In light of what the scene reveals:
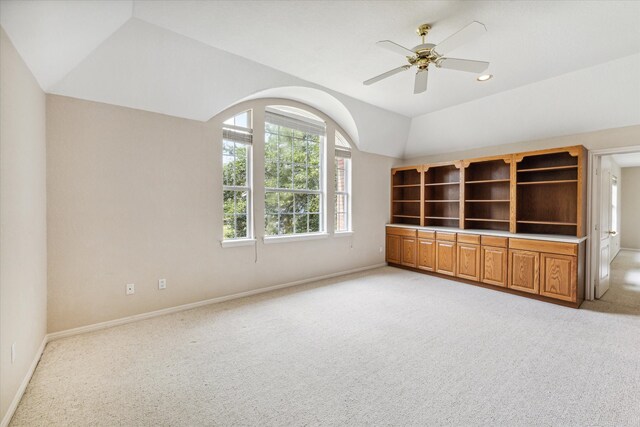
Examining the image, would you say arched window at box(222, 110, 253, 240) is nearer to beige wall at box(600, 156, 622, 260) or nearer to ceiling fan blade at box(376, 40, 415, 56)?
ceiling fan blade at box(376, 40, 415, 56)

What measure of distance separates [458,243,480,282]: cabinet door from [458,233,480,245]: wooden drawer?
0.19ft

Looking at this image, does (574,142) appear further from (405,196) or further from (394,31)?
(394,31)

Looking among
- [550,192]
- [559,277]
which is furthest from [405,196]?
[559,277]

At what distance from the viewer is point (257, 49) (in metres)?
3.12

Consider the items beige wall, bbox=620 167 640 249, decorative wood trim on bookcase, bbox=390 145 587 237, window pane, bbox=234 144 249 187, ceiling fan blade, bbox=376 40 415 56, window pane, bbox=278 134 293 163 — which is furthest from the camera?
beige wall, bbox=620 167 640 249

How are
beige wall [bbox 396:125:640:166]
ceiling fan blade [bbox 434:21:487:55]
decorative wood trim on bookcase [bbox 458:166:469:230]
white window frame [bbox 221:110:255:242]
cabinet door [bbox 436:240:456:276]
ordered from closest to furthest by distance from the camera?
ceiling fan blade [bbox 434:21:487:55] < beige wall [bbox 396:125:640:166] < white window frame [bbox 221:110:255:242] < cabinet door [bbox 436:240:456:276] < decorative wood trim on bookcase [bbox 458:166:469:230]

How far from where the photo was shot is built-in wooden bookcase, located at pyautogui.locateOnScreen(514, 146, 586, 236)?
4047mm

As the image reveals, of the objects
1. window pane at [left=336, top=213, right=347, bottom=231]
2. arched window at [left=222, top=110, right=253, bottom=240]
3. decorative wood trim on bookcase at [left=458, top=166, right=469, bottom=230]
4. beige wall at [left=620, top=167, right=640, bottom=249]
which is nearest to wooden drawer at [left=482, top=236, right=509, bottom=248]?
decorative wood trim on bookcase at [left=458, top=166, right=469, bottom=230]

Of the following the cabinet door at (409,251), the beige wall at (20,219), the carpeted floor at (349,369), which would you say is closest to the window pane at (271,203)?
the carpeted floor at (349,369)

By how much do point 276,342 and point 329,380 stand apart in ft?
2.53

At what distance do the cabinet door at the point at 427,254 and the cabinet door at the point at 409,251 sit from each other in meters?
0.11

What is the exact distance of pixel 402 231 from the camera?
5.75 metres

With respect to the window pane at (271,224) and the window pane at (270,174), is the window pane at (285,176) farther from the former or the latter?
the window pane at (271,224)

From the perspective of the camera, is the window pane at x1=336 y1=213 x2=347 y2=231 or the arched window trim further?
the window pane at x1=336 y1=213 x2=347 y2=231
